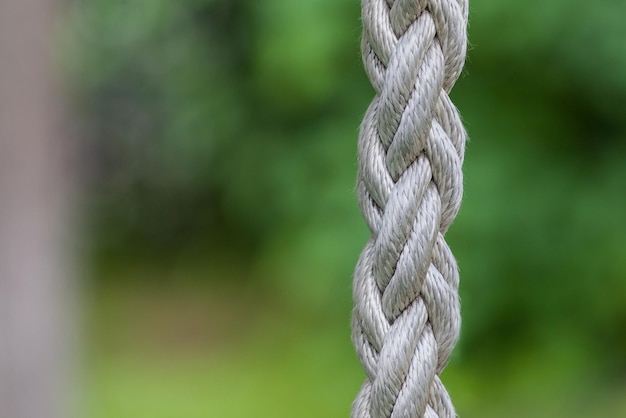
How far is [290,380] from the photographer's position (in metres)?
2.49

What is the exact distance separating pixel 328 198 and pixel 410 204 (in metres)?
1.52

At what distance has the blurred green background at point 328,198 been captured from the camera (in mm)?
1815

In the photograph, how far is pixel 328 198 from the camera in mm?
1962

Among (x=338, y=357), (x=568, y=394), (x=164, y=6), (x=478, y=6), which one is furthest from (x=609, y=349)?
(x=164, y=6)

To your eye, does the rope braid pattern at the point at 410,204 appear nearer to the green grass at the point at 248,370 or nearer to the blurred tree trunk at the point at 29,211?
the blurred tree trunk at the point at 29,211

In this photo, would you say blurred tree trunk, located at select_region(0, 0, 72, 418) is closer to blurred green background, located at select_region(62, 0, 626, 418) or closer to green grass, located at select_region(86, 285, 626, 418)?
blurred green background, located at select_region(62, 0, 626, 418)

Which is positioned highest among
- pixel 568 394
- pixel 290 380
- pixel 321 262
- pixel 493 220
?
pixel 493 220

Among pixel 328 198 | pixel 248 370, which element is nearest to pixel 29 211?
pixel 328 198

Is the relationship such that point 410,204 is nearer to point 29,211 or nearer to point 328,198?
point 29,211

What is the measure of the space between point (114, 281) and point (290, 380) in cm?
112

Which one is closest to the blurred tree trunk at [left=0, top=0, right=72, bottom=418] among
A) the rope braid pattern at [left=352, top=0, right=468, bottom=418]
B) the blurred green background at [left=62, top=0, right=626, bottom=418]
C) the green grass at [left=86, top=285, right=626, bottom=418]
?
the blurred green background at [left=62, top=0, right=626, bottom=418]

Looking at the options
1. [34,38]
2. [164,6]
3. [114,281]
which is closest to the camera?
[34,38]

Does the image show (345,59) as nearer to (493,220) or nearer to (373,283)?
(493,220)

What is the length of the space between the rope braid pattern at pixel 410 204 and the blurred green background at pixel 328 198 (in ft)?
4.24
